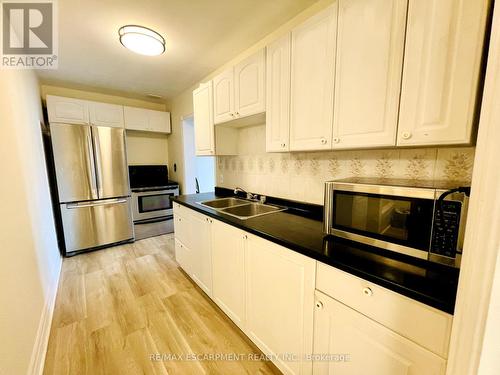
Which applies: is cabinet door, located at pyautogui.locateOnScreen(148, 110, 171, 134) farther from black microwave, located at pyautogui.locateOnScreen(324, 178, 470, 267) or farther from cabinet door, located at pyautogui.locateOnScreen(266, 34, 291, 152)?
black microwave, located at pyautogui.locateOnScreen(324, 178, 470, 267)

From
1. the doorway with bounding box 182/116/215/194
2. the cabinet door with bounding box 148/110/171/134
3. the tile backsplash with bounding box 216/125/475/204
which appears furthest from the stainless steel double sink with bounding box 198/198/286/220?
the cabinet door with bounding box 148/110/171/134

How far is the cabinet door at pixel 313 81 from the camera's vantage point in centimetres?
120

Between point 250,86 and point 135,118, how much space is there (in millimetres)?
2909

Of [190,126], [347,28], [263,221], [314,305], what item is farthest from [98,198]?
[347,28]

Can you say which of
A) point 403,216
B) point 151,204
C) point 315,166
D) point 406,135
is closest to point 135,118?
point 151,204

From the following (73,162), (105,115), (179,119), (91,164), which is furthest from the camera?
(179,119)

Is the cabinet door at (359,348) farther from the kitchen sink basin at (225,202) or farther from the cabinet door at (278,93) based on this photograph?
the kitchen sink basin at (225,202)

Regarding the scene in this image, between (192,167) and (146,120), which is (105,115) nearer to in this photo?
(146,120)

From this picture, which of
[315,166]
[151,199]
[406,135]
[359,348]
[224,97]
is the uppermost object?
[224,97]

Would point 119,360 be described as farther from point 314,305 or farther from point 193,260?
point 314,305

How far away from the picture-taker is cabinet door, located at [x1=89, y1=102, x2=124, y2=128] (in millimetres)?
3295

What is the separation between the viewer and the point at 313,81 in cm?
129

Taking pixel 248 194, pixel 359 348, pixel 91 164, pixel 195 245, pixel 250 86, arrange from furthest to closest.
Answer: pixel 91 164 < pixel 248 194 < pixel 195 245 < pixel 250 86 < pixel 359 348

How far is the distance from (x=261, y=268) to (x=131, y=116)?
3676 millimetres
